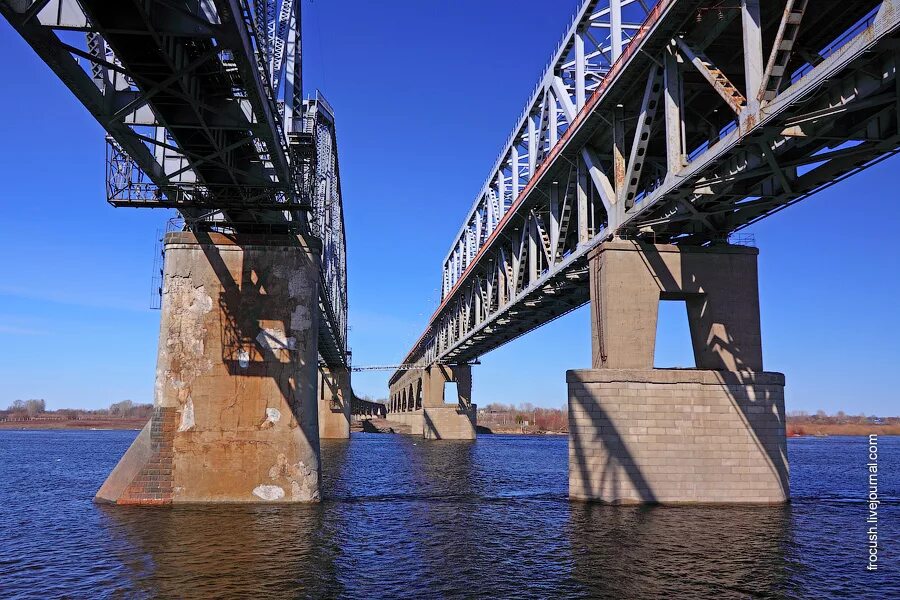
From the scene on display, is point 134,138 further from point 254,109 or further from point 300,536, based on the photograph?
point 300,536

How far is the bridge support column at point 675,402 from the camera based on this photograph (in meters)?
23.1

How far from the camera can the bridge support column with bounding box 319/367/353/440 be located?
85.9m

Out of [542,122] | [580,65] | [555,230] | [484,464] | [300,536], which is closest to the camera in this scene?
[300,536]

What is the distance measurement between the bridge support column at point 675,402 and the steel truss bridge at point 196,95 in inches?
462

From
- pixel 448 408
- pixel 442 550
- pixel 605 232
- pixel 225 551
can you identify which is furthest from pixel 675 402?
pixel 448 408

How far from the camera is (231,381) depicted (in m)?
22.2

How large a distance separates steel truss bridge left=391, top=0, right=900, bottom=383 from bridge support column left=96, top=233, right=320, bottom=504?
12.0 m

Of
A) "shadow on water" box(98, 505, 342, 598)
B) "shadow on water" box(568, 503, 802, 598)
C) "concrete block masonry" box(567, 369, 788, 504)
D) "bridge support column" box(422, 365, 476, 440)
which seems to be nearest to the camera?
"shadow on water" box(98, 505, 342, 598)

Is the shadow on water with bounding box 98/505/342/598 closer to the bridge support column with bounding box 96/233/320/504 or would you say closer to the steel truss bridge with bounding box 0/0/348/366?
the bridge support column with bounding box 96/233/320/504

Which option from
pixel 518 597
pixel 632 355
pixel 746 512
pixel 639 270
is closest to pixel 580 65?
pixel 639 270

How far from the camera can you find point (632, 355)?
2438cm

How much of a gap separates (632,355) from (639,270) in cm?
316

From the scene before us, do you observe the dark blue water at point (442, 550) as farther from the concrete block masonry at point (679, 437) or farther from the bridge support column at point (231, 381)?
the bridge support column at point (231, 381)

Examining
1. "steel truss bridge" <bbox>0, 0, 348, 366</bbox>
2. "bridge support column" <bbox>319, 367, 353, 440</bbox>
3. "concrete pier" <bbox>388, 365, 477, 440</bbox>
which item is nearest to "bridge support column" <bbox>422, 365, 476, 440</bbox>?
"concrete pier" <bbox>388, 365, 477, 440</bbox>
